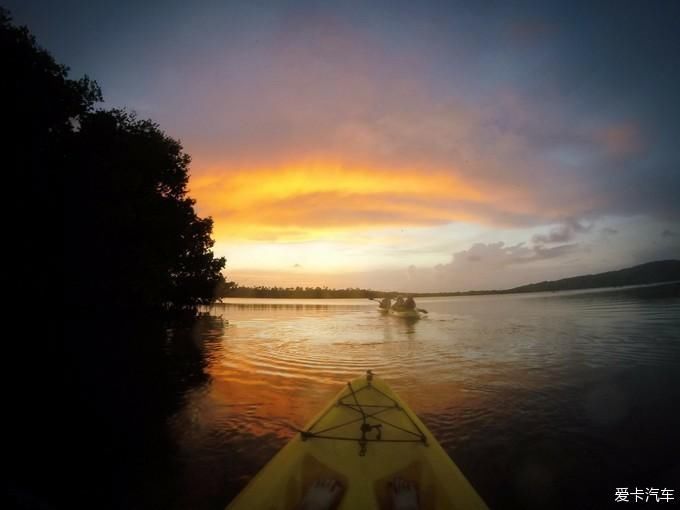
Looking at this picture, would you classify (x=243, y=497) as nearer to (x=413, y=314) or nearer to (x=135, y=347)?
(x=135, y=347)

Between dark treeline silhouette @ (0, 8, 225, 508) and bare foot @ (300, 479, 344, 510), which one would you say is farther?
dark treeline silhouette @ (0, 8, 225, 508)

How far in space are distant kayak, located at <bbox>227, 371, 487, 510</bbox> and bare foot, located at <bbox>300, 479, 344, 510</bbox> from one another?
96mm

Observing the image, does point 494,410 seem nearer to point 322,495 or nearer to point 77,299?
point 322,495

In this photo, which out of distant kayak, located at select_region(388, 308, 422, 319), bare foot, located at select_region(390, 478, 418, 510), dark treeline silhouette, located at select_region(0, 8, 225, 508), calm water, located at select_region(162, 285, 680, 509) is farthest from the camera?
distant kayak, located at select_region(388, 308, 422, 319)

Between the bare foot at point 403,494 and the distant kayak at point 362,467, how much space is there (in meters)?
0.12

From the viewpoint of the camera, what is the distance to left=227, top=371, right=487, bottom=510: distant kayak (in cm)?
401

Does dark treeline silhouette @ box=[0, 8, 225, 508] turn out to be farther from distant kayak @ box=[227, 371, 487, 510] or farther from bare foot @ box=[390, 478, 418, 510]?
bare foot @ box=[390, 478, 418, 510]

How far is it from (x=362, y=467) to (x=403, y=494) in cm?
74

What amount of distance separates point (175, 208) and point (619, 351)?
27.4 m

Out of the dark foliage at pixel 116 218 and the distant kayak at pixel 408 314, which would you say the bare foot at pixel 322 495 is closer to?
the dark foliage at pixel 116 218

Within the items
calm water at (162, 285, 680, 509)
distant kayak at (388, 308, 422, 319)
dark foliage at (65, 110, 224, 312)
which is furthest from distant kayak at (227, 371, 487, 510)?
distant kayak at (388, 308, 422, 319)

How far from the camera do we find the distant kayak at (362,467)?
401 cm

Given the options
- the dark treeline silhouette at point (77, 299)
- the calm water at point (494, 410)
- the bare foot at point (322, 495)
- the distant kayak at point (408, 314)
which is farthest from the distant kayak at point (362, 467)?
the distant kayak at point (408, 314)

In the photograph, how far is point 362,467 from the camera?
183 inches
